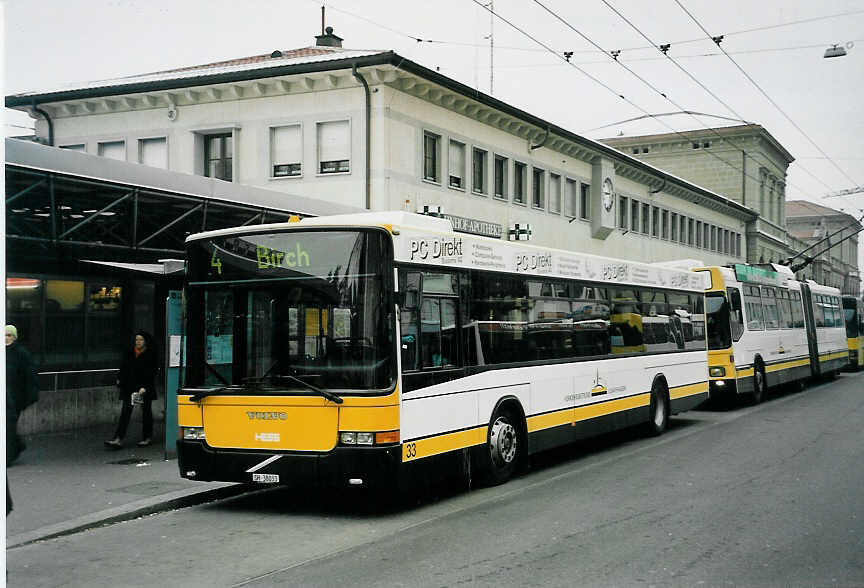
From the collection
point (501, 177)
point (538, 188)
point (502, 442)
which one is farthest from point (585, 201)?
point (502, 442)

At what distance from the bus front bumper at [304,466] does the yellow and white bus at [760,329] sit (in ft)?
48.5

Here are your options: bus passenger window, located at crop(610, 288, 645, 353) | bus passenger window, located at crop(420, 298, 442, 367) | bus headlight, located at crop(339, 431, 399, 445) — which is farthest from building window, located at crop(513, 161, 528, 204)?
bus headlight, located at crop(339, 431, 399, 445)

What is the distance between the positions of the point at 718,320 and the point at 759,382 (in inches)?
102

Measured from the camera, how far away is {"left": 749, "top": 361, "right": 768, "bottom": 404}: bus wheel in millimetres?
24391

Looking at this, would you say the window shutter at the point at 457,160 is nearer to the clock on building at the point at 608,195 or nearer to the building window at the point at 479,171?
the building window at the point at 479,171

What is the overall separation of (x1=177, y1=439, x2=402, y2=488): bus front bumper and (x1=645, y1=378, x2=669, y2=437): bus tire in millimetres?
8556

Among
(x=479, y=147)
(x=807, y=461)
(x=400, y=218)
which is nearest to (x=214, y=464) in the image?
(x=400, y=218)

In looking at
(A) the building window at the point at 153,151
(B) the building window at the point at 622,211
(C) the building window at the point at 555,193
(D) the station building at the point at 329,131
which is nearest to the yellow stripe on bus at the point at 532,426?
(D) the station building at the point at 329,131

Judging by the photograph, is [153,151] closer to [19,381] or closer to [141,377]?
[141,377]

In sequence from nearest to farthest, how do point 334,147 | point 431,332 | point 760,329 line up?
point 431,332, point 760,329, point 334,147

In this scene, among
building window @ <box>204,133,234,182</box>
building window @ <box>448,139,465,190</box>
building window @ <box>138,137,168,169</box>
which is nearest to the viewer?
building window @ <box>204,133,234,182</box>

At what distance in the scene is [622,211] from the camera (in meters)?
45.4

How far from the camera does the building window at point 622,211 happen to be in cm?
4506

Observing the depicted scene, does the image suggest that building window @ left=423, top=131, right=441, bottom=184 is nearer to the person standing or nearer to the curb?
the curb
